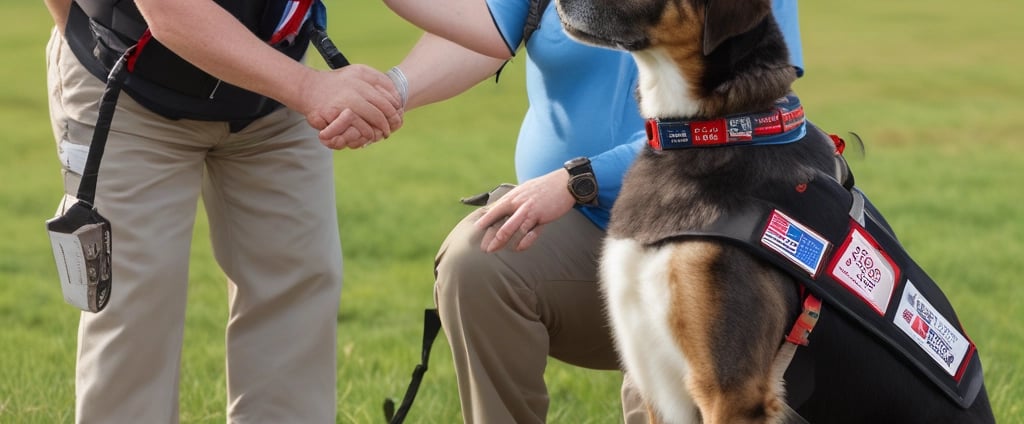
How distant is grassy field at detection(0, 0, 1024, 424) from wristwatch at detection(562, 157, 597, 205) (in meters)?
0.70

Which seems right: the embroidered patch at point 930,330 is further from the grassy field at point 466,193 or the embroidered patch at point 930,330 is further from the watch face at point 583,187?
the watch face at point 583,187

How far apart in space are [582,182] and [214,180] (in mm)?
1037

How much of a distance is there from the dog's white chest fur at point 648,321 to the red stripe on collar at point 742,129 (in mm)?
264

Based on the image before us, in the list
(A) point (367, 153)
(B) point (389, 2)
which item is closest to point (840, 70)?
(A) point (367, 153)

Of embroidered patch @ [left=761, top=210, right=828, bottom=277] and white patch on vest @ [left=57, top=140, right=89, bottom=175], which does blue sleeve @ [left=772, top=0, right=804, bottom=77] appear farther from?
white patch on vest @ [left=57, top=140, right=89, bottom=175]

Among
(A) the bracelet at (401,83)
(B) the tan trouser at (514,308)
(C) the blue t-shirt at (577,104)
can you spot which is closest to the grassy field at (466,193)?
(C) the blue t-shirt at (577,104)

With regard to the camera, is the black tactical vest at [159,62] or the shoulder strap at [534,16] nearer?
the black tactical vest at [159,62]

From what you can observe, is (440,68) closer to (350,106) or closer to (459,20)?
(459,20)

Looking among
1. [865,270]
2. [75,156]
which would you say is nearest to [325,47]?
[75,156]

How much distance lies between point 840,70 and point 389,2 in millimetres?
14114

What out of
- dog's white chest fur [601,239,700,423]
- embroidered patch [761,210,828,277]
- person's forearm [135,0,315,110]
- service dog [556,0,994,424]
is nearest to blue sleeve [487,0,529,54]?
service dog [556,0,994,424]

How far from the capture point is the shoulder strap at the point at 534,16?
345cm

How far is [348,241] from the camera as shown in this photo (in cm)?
866

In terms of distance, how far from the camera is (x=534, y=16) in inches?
136
